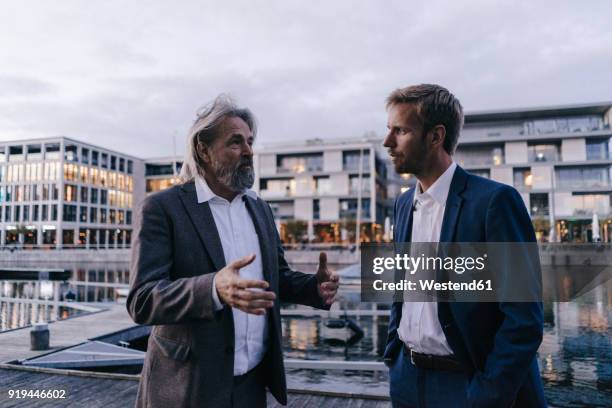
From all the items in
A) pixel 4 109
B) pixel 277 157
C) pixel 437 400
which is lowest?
pixel 437 400

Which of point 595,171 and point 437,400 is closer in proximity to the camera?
point 437,400

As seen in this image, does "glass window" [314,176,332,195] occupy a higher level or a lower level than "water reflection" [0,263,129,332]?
higher

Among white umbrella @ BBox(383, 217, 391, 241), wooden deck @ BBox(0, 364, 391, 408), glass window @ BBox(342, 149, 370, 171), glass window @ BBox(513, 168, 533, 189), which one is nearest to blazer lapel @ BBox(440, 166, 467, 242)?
wooden deck @ BBox(0, 364, 391, 408)

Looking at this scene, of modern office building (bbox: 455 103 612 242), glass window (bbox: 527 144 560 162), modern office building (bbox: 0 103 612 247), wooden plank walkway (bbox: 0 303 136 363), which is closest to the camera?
wooden plank walkway (bbox: 0 303 136 363)

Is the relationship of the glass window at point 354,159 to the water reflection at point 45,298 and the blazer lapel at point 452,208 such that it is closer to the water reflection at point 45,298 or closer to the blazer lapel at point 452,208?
the water reflection at point 45,298

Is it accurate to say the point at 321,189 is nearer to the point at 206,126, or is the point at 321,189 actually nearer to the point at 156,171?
the point at 156,171

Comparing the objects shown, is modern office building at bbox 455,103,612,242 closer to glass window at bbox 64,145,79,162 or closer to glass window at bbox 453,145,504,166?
glass window at bbox 453,145,504,166

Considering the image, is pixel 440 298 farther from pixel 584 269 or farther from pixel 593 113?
pixel 593 113

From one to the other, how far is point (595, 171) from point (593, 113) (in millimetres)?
7497

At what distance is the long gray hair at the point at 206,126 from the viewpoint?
246 cm

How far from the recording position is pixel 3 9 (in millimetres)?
9430

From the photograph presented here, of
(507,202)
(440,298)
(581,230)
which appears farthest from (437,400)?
(581,230)

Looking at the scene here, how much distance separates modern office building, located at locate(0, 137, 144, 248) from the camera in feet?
139

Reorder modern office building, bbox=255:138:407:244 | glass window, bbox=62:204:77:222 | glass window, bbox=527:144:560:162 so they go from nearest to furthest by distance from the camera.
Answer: glass window, bbox=527:144:560:162, modern office building, bbox=255:138:407:244, glass window, bbox=62:204:77:222
